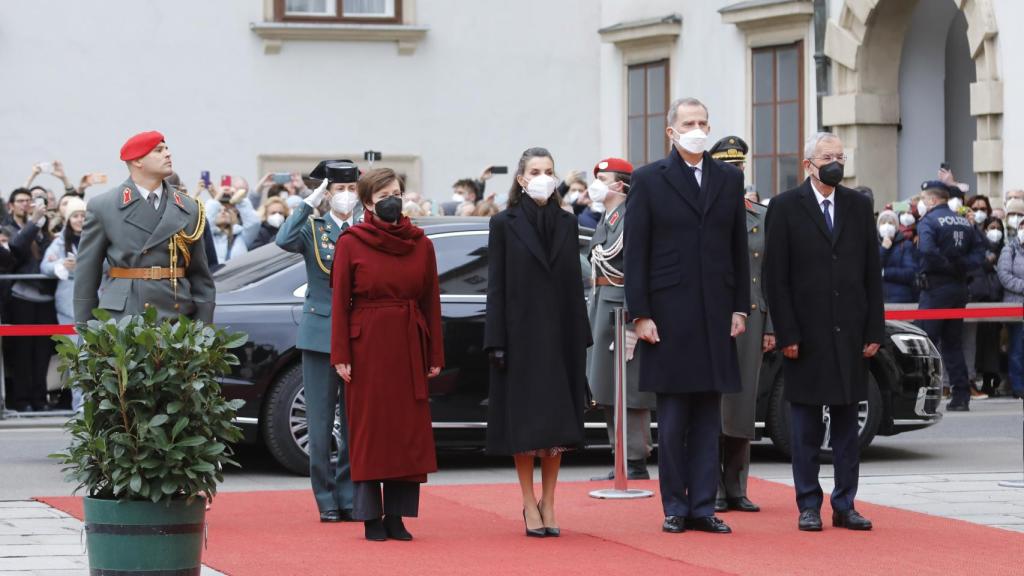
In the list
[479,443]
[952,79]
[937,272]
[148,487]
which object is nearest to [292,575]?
[148,487]

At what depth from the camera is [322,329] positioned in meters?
10.1

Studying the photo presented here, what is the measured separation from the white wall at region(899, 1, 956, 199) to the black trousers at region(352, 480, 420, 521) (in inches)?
555

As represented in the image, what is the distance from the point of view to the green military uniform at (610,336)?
11477 millimetres

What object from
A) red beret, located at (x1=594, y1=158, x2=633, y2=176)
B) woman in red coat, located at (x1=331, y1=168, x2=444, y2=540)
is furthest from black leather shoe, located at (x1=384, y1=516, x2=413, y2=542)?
red beret, located at (x1=594, y1=158, x2=633, y2=176)

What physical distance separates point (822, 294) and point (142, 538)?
145 inches

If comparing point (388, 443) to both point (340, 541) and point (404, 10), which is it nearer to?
point (340, 541)

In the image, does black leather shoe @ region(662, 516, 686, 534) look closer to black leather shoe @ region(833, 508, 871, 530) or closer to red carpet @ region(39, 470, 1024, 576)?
red carpet @ region(39, 470, 1024, 576)

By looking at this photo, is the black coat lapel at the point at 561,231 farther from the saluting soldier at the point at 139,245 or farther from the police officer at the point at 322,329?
the saluting soldier at the point at 139,245

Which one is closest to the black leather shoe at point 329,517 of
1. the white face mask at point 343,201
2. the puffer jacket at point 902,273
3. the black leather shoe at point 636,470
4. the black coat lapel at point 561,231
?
the white face mask at point 343,201

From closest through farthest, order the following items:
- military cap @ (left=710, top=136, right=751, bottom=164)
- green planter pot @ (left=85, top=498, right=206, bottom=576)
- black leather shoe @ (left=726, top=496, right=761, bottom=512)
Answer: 1. green planter pot @ (left=85, top=498, right=206, bottom=576)
2. black leather shoe @ (left=726, top=496, right=761, bottom=512)
3. military cap @ (left=710, top=136, right=751, bottom=164)

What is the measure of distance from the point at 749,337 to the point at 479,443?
7.82 ft

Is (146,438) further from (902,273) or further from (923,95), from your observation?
(923,95)

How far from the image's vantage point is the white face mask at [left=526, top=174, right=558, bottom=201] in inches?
377

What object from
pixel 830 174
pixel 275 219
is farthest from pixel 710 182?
pixel 275 219
